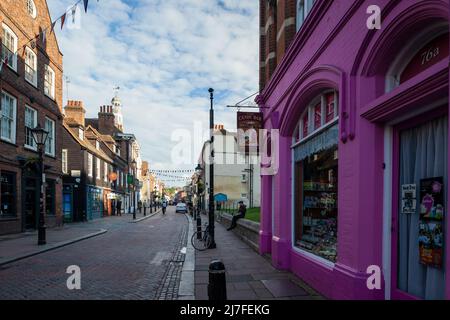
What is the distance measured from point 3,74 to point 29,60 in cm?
336

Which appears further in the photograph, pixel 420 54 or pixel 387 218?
pixel 387 218

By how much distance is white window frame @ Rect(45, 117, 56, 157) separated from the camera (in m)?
20.1

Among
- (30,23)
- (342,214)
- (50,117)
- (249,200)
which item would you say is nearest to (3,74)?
(30,23)

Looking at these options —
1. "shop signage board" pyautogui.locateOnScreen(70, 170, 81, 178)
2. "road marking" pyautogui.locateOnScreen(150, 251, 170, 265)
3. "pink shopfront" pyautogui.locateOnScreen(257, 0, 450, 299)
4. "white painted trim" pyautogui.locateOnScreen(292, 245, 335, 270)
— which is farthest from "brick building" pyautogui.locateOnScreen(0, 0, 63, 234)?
"white painted trim" pyautogui.locateOnScreen(292, 245, 335, 270)

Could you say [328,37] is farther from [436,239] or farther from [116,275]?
[116,275]

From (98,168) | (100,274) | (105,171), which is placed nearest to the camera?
(100,274)

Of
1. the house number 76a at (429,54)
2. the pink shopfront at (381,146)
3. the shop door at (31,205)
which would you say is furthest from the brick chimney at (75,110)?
the house number 76a at (429,54)

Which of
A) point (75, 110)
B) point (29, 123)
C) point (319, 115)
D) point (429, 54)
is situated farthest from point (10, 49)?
point (429, 54)

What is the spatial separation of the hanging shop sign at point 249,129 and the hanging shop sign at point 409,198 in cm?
600

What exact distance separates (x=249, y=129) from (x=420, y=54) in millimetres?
6324

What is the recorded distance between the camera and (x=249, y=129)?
1046 cm

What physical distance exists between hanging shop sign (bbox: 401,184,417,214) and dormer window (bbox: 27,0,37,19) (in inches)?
778

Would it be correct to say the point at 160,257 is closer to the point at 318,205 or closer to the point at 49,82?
the point at 318,205
